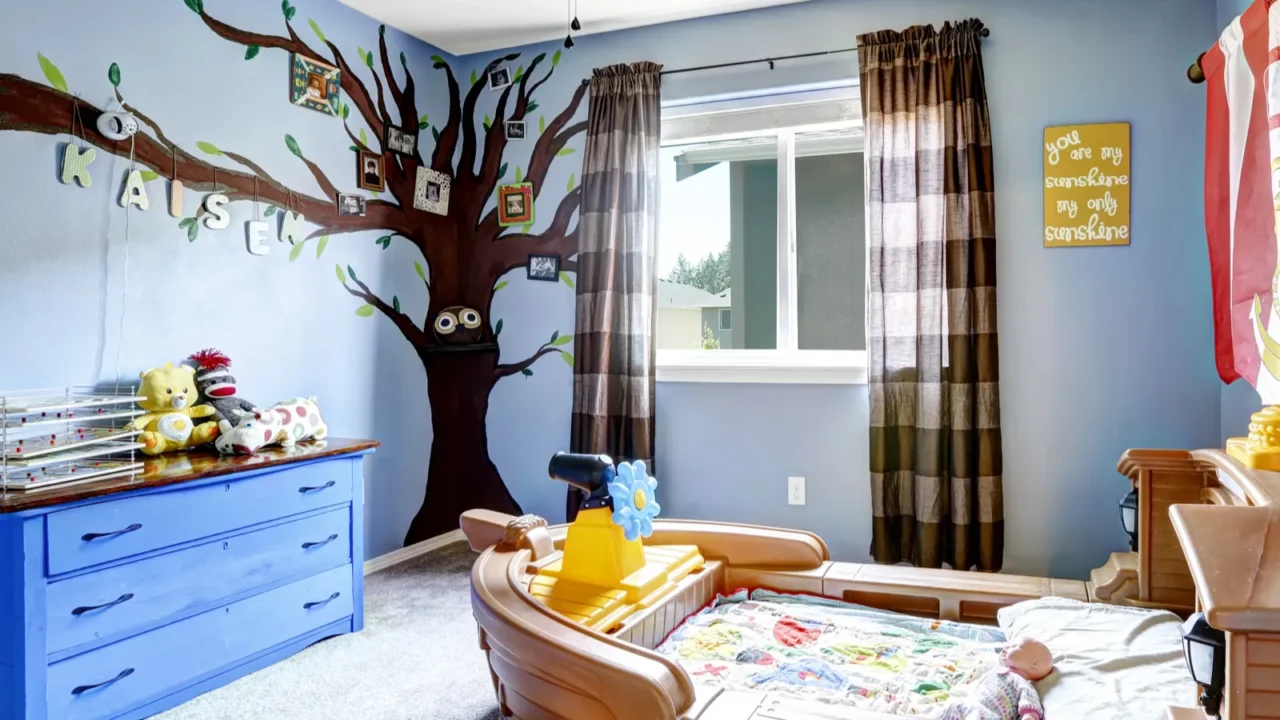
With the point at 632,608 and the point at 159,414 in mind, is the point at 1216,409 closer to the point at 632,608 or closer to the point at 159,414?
the point at 632,608

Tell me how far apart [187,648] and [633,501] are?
52.2 inches

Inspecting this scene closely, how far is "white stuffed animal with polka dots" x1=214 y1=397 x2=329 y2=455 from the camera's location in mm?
2438

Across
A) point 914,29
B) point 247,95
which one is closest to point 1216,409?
point 914,29

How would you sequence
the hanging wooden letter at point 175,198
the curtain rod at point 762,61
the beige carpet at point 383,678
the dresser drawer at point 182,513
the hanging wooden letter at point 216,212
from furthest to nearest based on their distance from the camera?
the curtain rod at point 762,61, the hanging wooden letter at point 216,212, the hanging wooden letter at point 175,198, the beige carpet at point 383,678, the dresser drawer at point 182,513

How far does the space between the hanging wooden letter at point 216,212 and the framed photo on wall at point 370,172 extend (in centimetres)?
66

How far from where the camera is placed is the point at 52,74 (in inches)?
90.6

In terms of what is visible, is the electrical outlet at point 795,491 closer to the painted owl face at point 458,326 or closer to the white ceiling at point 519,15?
the painted owl face at point 458,326

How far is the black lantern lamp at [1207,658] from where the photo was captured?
96 centimetres

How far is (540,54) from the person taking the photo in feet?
12.1

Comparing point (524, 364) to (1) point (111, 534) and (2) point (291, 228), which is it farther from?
(1) point (111, 534)

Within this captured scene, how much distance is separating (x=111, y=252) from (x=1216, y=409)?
3634 mm

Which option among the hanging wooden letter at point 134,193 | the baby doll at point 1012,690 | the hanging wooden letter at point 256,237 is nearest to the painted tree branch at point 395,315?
the hanging wooden letter at point 256,237

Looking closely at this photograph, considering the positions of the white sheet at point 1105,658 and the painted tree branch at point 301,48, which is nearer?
the white sheet at point 1105,658

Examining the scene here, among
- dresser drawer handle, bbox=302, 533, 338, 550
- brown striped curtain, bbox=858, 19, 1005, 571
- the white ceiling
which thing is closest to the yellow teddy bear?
dresser drawer handle, bbox=302, 533, 338, 550
